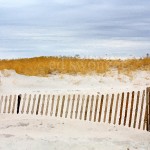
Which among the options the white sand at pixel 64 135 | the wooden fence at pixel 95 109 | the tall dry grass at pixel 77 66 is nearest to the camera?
the white sand at pixel 64 135

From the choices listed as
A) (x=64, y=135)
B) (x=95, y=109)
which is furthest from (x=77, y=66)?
(x=64, y=135)

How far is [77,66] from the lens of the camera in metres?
26.8

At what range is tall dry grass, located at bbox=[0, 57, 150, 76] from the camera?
25.9 metres

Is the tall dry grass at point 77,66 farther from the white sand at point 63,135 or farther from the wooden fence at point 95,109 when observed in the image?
the wooden fence at point 95,109

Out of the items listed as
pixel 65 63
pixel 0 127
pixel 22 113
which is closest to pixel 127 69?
pixel 65 63

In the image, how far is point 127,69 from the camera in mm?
26766

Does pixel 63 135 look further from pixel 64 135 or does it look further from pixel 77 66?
pixel 77 66

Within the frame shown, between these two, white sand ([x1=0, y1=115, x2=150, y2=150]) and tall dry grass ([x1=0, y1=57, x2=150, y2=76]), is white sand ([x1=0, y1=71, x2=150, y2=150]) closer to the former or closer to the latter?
white sand ([x1=0, y1=115, x2=150, y2=150])

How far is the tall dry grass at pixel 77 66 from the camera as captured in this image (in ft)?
85.1

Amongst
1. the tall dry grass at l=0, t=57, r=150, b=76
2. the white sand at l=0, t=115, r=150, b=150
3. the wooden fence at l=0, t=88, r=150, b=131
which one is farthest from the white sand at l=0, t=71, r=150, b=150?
the tall dry grass at l=0, t=57, r=150, b=76

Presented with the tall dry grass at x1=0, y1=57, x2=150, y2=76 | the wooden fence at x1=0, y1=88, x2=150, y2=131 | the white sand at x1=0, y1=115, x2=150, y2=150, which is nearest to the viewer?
the white sand at x1=0, y1=115, x2=150, y2=150

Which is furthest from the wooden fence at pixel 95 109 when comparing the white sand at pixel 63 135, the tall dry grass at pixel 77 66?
the tall dry grass at pixel 77 66

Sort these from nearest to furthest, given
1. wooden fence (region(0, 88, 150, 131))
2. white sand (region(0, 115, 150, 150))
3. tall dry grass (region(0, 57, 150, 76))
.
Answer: white sand (region(0, 115, 150, 150)), wooden fence (region(0, 88, 150, 131)), tall dry grass (region(0, 57, 150, 76))

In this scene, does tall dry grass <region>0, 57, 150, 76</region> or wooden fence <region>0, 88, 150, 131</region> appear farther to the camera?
tall dry grass <region>0, 57, 150, 76</region>
